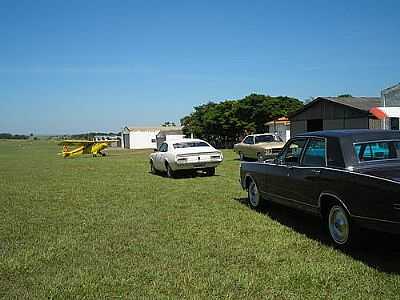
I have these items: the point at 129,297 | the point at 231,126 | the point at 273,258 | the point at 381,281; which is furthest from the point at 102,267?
the point at 231,126

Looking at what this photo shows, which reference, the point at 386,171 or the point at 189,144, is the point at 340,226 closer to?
the point at 386,171

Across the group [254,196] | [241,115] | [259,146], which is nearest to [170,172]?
[259,146]

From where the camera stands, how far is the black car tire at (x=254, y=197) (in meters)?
8.91

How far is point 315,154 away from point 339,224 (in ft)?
3.87

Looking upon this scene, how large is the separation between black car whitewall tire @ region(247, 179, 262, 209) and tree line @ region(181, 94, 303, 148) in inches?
1649

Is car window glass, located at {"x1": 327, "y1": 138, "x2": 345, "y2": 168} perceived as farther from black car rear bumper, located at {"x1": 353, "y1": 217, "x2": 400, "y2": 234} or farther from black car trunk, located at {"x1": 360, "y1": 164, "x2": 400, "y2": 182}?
black car rear bumper, located at {"x1": 353, "y1": 217, "x2": 400, "y2": 234}

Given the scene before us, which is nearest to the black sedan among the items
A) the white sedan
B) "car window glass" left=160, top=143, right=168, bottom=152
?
the white sedan

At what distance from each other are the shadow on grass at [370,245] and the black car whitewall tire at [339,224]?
0.14 meters

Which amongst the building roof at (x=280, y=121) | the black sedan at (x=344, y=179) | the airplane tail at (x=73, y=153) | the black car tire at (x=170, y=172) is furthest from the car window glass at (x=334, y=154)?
the building roof at (x=280, y=121)

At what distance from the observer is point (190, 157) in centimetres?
1603

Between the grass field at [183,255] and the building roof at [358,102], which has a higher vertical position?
the building roof at [358,102]

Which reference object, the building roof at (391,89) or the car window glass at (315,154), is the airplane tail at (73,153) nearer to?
the building roof at (391,89)

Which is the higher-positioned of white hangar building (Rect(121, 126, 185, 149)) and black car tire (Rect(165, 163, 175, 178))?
white hangar building (Rect(121, 126, 185, 149))

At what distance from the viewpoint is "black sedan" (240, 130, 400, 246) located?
5141 millimetres
